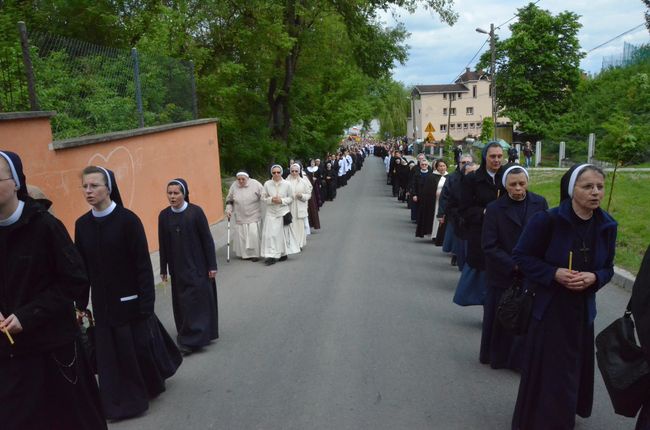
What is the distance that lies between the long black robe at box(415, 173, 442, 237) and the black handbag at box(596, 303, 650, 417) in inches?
429

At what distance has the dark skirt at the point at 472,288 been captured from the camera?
23.6 feet

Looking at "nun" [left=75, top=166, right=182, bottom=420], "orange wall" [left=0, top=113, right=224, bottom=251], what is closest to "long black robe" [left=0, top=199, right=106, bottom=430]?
"nun" [left=75, top=166, right=182, bottom=420]

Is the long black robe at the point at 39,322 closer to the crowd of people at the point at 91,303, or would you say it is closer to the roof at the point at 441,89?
the crowd of people at the point at 91,303

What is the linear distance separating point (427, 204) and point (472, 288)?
699 cm

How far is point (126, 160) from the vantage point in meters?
11.9

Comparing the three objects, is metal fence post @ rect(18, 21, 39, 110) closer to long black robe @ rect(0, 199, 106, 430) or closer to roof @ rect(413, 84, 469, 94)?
long black robe @ rect(0, 199, 106, 430)

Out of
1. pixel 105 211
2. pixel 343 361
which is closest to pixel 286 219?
pixel 343 361

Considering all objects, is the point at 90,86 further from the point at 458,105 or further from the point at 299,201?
the point at 458,105

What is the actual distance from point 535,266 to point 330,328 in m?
3.48

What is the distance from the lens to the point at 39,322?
3.19 meters

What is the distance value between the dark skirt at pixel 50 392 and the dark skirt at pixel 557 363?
109 inches

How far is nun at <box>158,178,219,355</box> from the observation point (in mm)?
6547

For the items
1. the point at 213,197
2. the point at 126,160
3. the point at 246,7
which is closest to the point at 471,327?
the point at 126,160

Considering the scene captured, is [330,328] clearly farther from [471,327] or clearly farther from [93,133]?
[93,133]
